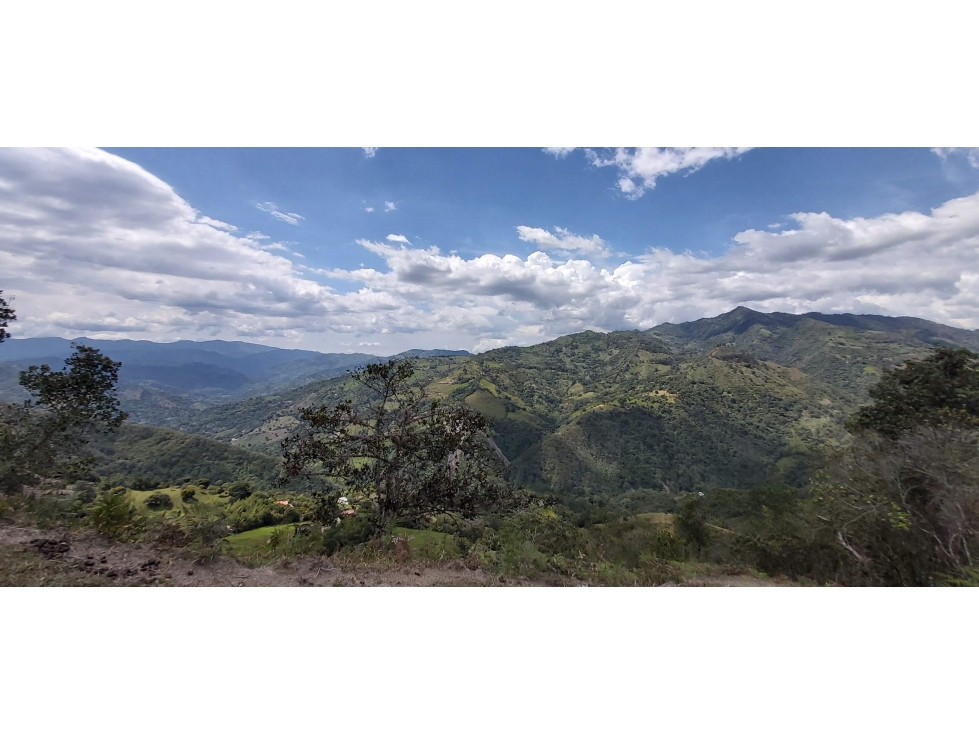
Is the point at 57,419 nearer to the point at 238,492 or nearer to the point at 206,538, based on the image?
the point at 206,538

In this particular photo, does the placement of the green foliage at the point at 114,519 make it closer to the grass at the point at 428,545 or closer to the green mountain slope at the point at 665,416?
the grass at the point at 428,545

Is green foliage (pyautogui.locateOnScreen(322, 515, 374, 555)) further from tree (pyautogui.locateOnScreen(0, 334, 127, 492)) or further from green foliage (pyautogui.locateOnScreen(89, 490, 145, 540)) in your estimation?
tree (pyautogui.locateOnScreen(0, 334, 127, 492))

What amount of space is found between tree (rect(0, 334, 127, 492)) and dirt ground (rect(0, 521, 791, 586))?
5.06ft

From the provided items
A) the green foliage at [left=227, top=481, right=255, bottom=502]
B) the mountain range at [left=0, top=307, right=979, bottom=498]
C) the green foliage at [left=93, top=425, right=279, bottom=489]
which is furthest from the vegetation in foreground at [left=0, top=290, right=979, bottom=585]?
the green foliage at [left=93, top=425, right=279, bottom=489]

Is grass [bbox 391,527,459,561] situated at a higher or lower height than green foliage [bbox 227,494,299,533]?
higher

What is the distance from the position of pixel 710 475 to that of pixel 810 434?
22.9 m

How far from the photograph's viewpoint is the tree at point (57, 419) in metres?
6.59

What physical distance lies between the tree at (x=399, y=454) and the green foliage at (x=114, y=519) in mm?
2088

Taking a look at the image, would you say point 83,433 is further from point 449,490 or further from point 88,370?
point 449,490

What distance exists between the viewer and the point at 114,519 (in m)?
5.58

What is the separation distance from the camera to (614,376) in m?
157

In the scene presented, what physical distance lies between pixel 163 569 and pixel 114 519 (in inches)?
53.5

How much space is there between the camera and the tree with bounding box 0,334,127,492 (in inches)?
259

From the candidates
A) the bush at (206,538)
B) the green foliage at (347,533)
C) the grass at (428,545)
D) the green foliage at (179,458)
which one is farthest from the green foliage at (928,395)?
the green foliage at (179,458)
